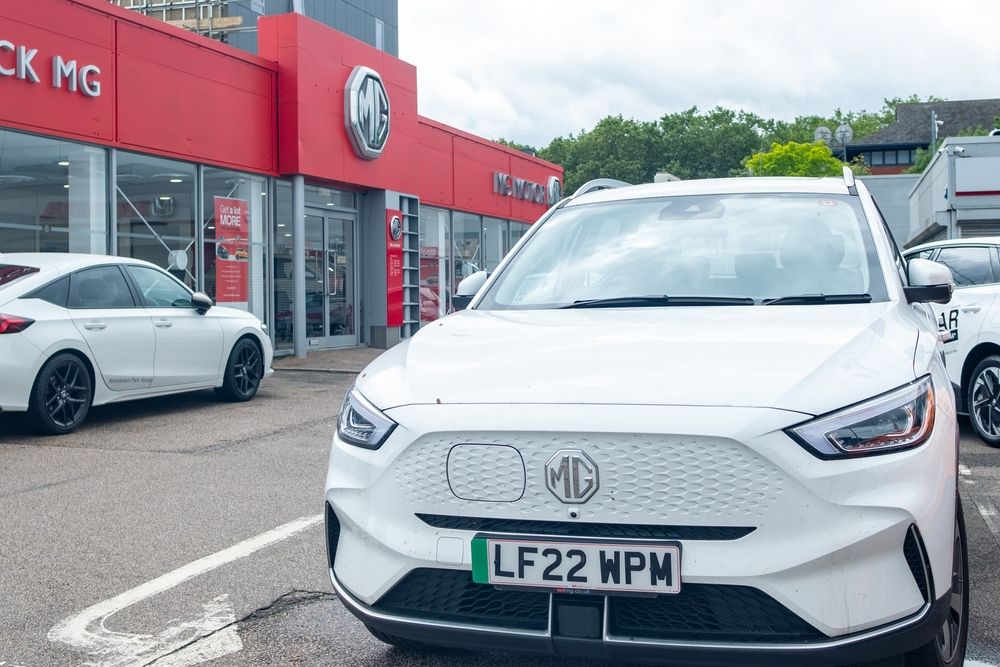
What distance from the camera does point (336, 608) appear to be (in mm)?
4020

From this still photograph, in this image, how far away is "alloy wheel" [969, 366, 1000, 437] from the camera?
7.98m

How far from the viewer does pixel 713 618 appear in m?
2.58

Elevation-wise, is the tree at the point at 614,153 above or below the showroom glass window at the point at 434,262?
above

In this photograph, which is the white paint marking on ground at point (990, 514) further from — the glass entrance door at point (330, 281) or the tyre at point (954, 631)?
the glass entrance door at point (330, 281)

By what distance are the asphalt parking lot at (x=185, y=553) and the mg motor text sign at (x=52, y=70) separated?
17.0 ft

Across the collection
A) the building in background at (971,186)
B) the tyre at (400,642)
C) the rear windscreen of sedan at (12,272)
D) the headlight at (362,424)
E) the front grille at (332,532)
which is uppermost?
the building in background at (971,186)

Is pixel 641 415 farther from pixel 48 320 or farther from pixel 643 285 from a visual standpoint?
pixel 48 320

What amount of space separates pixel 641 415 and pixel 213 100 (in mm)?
13970

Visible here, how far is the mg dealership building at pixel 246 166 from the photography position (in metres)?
12.6

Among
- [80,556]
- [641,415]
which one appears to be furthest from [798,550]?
[80,556]

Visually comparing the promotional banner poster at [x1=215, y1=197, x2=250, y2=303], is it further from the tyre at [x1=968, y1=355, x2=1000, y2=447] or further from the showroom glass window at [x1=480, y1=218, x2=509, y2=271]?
the tyre at [x1=968, y1=355, x2=1000, y2=447]

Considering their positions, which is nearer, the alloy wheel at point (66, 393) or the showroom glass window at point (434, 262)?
the alloy wheel at point (66, 393)

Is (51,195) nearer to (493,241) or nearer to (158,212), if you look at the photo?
(158,212)

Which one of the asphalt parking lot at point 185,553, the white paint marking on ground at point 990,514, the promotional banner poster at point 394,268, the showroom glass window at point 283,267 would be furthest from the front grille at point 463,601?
the promotional banner poster at point 394,268
